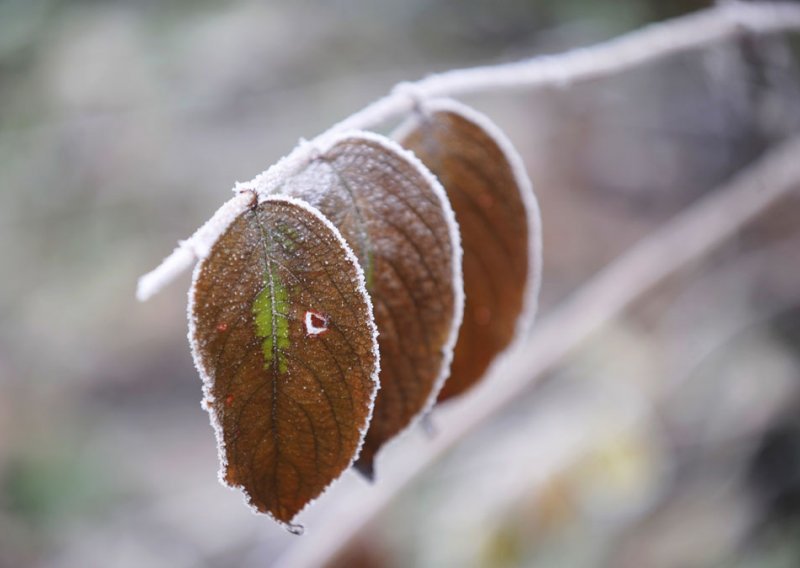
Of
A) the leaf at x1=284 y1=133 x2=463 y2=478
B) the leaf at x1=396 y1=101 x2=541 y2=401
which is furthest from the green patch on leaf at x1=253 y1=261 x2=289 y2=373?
the leaf at x1=396 y1=101 x2=541 y2=401

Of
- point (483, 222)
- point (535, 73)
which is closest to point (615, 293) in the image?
point (535, 73)

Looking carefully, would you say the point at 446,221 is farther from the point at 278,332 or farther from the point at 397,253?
the point at 278,332

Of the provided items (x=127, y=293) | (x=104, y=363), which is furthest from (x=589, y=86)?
(x=104, y=363)

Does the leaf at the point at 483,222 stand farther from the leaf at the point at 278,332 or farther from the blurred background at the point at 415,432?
the blurred background at the point at 415,432

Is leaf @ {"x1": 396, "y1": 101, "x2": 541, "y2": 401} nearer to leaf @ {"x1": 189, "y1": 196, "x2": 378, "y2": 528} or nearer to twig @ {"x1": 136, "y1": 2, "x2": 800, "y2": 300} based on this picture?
twig @ {"x1": 136, "y1": 2, "x2": 800, "y2": 300}

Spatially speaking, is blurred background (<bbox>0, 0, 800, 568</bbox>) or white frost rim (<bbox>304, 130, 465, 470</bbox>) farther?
blurred background (<bbox>0, 0, 800, 568</bbox>)

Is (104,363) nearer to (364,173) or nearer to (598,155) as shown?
(598,155)
